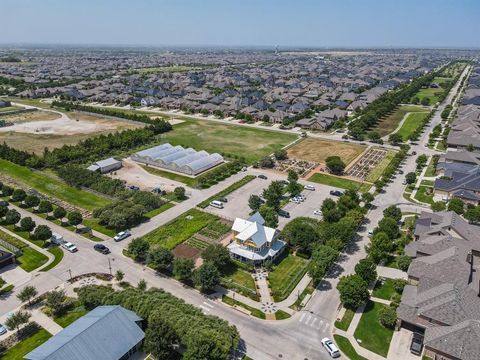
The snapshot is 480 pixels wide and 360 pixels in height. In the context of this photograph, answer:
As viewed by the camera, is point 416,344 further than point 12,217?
No

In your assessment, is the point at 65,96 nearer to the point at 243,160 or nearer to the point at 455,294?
the point at 243,160

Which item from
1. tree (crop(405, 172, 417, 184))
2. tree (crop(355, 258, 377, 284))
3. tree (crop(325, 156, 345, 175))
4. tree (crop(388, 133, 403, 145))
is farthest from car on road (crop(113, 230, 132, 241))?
tree (crop(388, 133, 403, 145))

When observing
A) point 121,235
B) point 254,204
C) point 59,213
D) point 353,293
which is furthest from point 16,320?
point 254,204

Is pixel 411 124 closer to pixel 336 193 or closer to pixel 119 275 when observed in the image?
pixel 336 193

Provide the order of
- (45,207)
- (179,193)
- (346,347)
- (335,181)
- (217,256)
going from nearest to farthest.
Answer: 1. (346,347)
2. (217,256)
3. (45,207)
4. (179,193)
5. (335,181)

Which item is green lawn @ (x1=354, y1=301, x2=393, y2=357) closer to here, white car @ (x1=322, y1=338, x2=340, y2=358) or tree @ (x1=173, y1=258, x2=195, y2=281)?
white car @ (x1=322, y1=338, x2=340, y2=358)

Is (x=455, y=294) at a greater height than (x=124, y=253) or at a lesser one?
greater

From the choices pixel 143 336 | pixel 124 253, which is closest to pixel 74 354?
pixel 143 336
